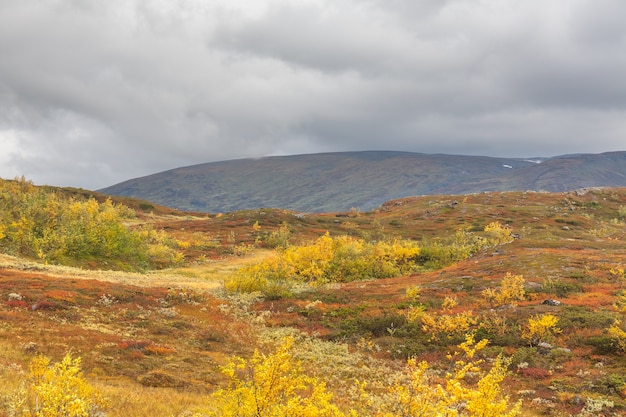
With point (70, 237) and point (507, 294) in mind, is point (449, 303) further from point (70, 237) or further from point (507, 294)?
point (70, 237)

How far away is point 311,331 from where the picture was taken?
84.8 ft

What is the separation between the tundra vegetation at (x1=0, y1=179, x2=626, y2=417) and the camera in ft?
32.9

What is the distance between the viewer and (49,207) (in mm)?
58344

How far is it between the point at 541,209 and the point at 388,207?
60.8m

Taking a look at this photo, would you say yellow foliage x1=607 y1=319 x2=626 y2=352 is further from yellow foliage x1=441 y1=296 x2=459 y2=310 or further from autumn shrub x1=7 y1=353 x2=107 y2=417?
autumn shrub x1=7 y1=353 x2=107 y2=417

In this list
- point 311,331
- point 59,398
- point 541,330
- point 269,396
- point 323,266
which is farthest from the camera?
point 323,266

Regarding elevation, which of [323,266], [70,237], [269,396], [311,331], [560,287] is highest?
[70,237]

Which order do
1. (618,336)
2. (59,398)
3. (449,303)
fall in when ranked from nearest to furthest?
(59,398)
(618,336)
(449,303)

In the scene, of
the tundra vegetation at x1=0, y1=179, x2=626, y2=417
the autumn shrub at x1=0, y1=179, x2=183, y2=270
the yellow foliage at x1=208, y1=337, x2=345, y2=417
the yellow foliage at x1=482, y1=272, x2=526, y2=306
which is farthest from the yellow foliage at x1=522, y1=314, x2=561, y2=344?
the autumn shrub at x1=0, y1=179, x2=183, y2=270

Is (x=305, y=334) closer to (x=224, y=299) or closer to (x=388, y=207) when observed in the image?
(x=224, y=299)

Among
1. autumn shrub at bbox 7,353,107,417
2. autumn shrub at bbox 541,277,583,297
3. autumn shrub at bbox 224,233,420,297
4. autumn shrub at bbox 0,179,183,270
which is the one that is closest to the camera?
autumn shrub at bbox 7,353,107,417

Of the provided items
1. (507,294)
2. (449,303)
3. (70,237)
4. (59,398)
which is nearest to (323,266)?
(449,303)

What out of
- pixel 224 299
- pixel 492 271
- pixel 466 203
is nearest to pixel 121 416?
pixel 224 299

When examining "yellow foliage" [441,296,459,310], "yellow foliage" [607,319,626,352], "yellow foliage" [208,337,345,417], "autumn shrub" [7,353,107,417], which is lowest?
"yellow foliage" [441,296,459,310]
